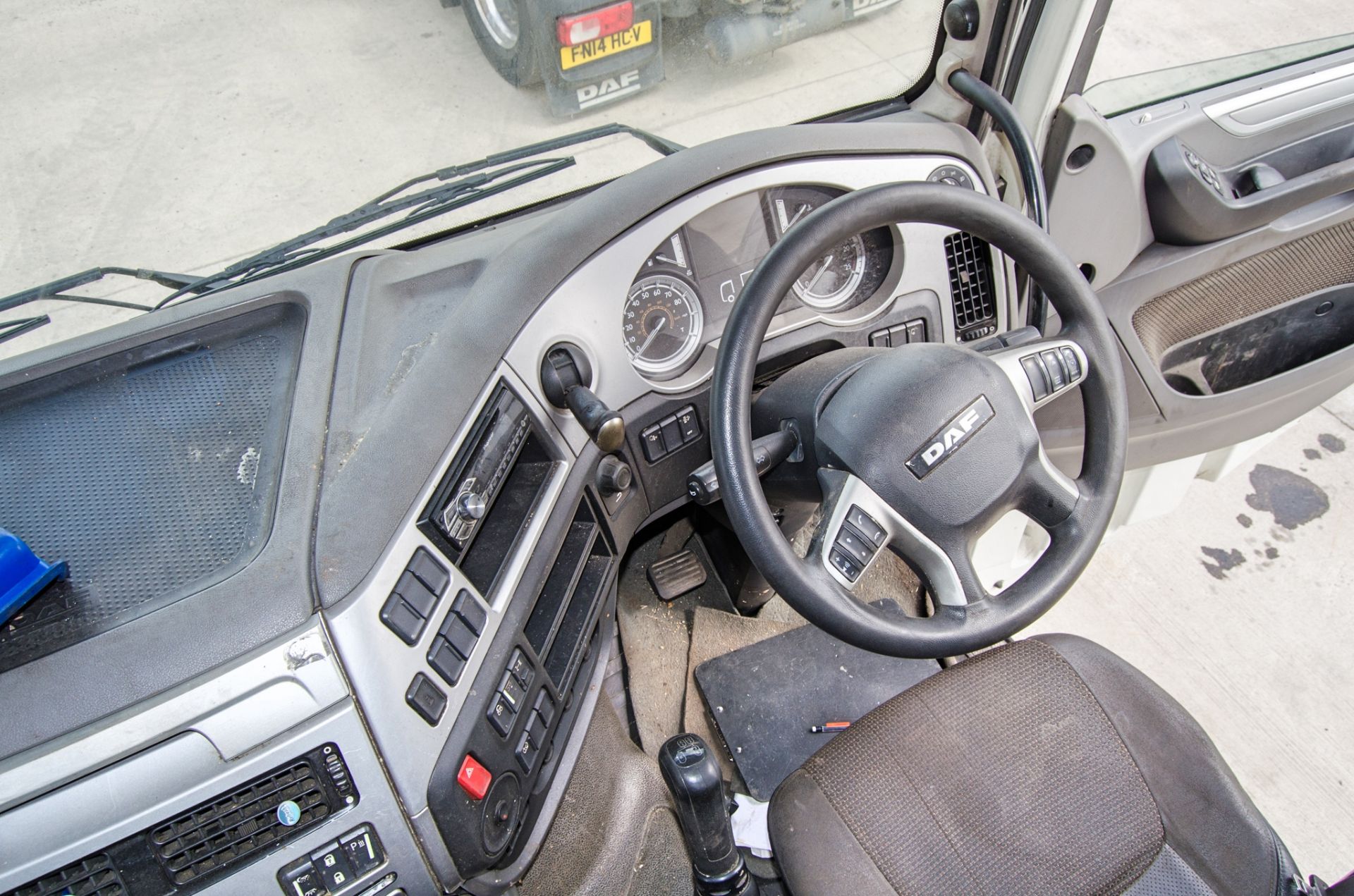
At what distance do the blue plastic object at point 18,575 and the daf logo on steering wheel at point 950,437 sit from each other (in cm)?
107

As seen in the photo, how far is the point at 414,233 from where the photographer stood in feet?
5.06

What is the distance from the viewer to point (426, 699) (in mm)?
1098

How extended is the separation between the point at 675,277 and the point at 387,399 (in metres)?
0.56

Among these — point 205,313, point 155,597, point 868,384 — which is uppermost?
point 205,313

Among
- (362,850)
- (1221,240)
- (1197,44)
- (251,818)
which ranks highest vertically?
(1197,44)

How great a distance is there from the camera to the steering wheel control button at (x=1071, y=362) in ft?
4.42

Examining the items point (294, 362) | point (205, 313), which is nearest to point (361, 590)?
point (294, 362)

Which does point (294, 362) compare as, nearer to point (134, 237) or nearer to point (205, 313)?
point (205, 313)

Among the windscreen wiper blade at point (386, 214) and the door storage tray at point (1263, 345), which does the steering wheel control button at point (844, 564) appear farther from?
the door storage tray at point (1263, 345)

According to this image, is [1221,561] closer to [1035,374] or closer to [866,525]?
[1035,374]

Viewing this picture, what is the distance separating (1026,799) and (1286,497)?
184 centimetres

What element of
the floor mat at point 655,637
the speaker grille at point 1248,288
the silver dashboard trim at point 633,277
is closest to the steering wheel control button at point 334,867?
the silver dashboard trim at point 633,277

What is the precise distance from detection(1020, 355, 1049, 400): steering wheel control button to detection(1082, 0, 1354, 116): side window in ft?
2.92

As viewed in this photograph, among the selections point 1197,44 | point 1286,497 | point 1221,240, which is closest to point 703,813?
point 1221,240
